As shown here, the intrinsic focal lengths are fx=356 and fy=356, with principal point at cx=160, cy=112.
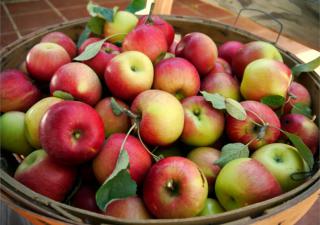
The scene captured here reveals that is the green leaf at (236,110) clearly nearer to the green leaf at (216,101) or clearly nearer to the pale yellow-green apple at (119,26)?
the green leaf at (216,101)

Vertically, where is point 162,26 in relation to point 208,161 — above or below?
above

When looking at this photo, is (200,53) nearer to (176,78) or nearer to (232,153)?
(176,78)

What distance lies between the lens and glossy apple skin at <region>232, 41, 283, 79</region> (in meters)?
0.80

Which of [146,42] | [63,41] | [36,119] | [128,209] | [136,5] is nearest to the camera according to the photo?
[128,209]

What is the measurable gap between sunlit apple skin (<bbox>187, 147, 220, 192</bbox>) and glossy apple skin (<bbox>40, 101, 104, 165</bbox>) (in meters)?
0.17

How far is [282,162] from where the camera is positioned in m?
0.61

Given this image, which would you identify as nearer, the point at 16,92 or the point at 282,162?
the point at 282,162

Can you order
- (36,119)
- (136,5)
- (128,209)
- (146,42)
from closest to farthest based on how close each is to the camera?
1. (128,209)
2. (36,119)
3. (146,42)
4. (136,5)

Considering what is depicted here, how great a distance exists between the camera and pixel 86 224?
0.46 meters

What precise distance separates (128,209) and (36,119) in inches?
9.4

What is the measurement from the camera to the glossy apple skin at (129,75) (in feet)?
2.16

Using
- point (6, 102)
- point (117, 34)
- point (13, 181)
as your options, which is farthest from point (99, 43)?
point (13, 181)

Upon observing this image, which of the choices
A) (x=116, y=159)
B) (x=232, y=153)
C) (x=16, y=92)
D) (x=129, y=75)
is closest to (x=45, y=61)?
(x=16, y=92)

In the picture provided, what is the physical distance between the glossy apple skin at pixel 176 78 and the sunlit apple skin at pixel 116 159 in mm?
154
